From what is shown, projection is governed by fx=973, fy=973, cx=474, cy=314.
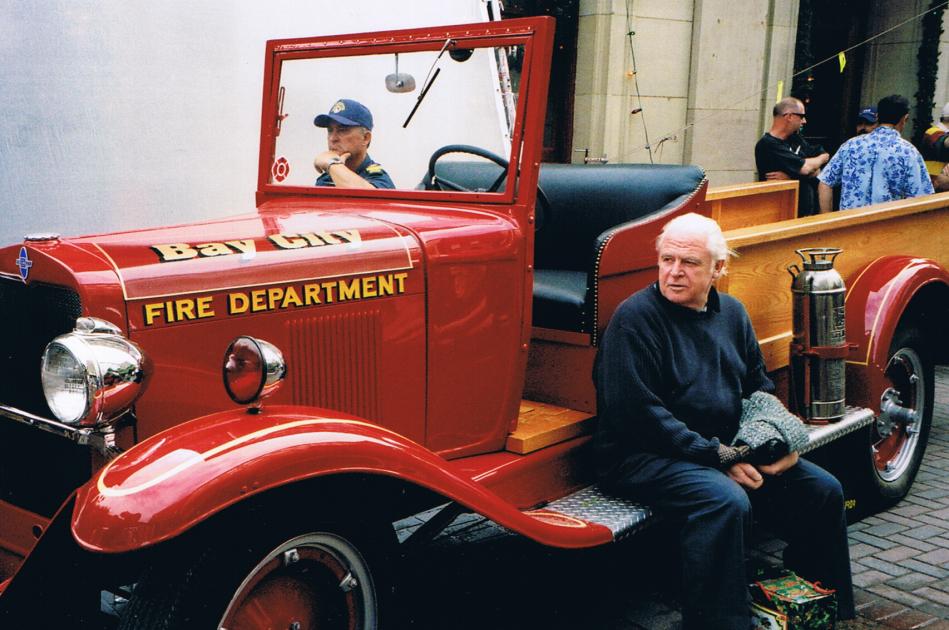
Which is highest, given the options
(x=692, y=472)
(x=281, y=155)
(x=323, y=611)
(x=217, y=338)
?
(x=281, y=155)

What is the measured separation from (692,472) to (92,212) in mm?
2903

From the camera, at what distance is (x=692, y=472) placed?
123 inches

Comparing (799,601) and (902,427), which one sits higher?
(902,427)

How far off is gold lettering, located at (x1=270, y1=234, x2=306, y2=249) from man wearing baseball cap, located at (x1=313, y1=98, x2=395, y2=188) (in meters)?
0.71

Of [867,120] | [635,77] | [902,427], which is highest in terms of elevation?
[635,77]

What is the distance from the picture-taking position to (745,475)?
3242mm

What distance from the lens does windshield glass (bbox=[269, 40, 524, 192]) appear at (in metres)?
3.54

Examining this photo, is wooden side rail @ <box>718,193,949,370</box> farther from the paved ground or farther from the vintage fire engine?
the paved ground

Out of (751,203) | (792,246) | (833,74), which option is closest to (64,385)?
(792,246)

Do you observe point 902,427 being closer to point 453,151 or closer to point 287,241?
point 453,151

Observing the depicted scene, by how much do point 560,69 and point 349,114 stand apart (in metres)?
6.61

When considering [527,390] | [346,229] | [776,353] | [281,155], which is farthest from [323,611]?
[776,353]

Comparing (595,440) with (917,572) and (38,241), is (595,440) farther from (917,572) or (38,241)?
(38,241)

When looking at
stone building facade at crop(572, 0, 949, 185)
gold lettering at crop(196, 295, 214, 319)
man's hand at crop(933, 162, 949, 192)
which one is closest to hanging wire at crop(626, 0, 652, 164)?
stone building facade at crop(572, 0, 949, 185)
